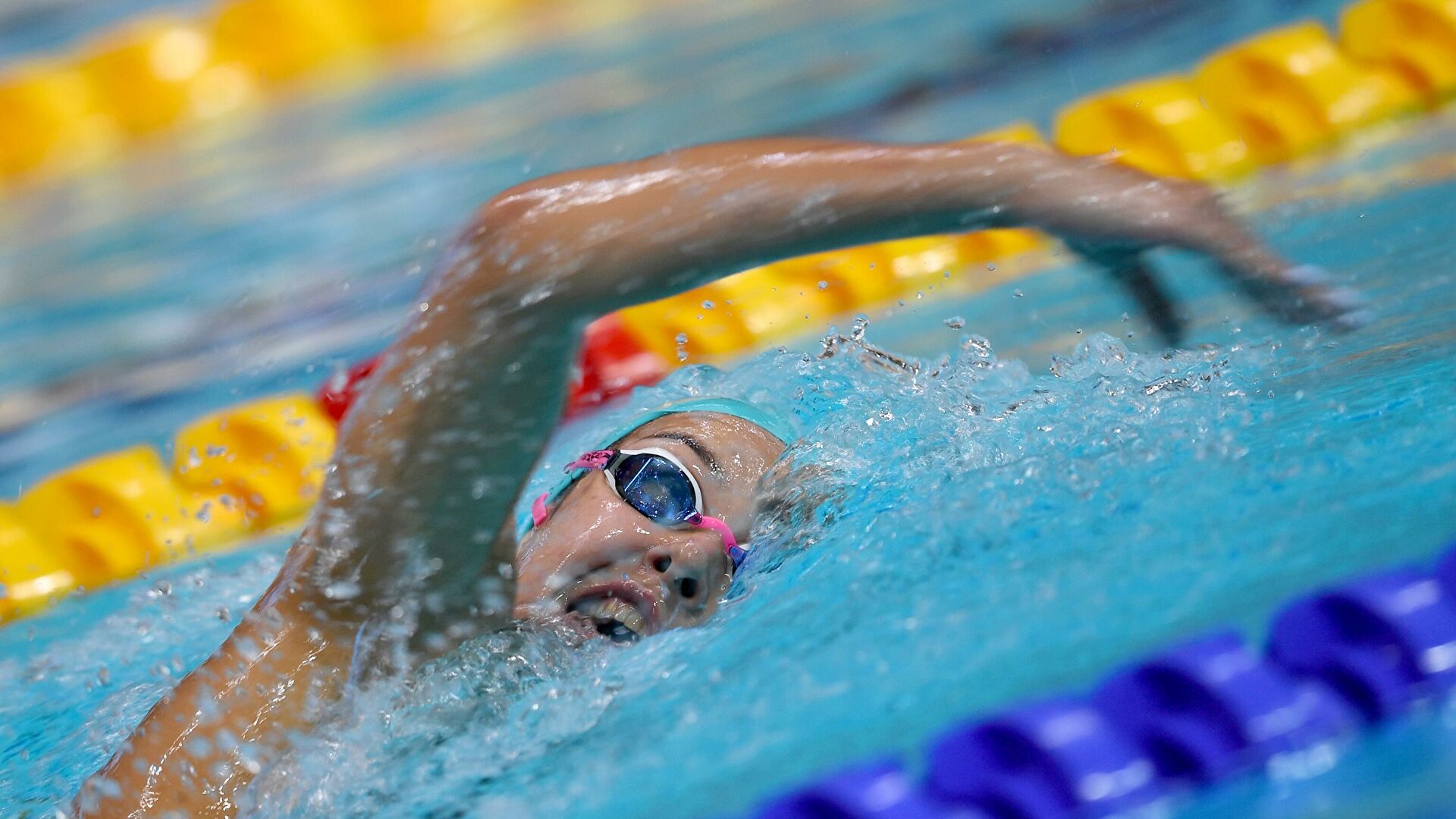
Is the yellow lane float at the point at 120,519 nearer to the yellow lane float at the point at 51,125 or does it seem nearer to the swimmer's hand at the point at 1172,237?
the yellow lane float at the point at 51,125

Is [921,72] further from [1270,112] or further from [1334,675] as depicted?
[1334,675]

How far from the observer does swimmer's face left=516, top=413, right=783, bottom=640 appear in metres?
1.91

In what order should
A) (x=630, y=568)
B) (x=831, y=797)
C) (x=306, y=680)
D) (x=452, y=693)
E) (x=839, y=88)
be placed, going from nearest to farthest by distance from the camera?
(x=831, y=797) < (x=306, y=680) < (x=452, y=693) < (x=630, y=568) < (x=839, y=88)

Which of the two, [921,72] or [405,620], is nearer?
[405,620]

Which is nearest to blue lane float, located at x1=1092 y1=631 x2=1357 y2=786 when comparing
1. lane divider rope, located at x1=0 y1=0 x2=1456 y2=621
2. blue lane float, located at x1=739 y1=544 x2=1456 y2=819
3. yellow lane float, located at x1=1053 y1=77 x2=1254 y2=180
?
blue lane float, located at x1=739 y1=544 x2=1456 y2=819

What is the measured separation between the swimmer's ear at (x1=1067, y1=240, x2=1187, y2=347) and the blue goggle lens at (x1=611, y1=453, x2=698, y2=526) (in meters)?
0.71

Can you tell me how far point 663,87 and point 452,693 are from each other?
414 centimetres

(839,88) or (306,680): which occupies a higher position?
(839,88)

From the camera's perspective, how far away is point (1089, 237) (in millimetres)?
1477

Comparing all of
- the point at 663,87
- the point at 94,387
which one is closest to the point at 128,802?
the point at 94,387

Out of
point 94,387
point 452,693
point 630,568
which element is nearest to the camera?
point 452,693

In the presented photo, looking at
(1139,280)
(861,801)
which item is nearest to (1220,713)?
(861,801)

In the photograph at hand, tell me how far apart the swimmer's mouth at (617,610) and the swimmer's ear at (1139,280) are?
2.46ft

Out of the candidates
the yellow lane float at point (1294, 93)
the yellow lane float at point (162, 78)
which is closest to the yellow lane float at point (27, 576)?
the yellow lane float at point (162, 78)
